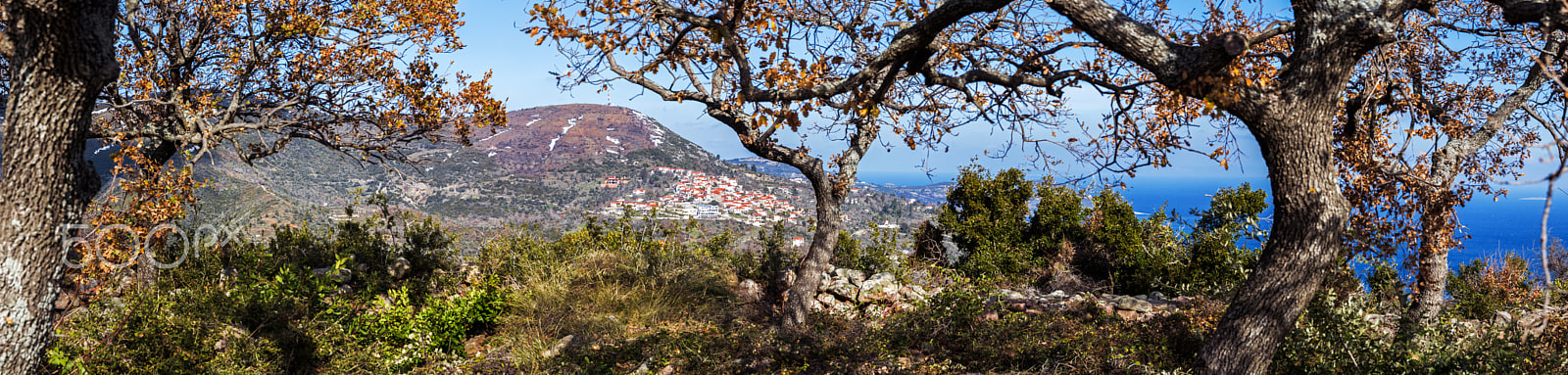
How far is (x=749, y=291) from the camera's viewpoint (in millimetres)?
8031

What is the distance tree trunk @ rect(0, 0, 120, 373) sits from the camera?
284 cm

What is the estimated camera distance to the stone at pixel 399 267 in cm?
794

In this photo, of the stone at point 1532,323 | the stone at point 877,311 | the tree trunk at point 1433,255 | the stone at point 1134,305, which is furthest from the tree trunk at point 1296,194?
the stone at point 877,311

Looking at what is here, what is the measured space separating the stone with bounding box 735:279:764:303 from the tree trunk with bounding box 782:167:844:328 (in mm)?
1152

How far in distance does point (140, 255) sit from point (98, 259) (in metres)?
0.92

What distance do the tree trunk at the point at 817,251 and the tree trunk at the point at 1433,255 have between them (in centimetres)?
423

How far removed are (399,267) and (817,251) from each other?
4.92 meters

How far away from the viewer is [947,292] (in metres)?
5.70

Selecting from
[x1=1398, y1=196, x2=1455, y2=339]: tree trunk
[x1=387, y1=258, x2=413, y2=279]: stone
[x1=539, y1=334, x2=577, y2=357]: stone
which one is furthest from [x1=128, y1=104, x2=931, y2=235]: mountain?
[x1=1398, y1=196, x2=1455, y2=339]: tree trunk

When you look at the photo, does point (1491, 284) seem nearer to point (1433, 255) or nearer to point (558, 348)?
point (1433, 255)

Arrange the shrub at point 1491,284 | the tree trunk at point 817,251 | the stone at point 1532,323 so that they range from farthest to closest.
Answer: the shrub at point 1491,284 < the tree trunk at point 817,251 < the stone at point 1532,323

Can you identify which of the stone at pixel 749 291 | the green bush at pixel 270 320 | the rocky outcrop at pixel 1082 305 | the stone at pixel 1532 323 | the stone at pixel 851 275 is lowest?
the green bush at pixel 270 320

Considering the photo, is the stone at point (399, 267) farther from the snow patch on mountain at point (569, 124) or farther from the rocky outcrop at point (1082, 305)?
the snow patch on mountain at point (569, 124)

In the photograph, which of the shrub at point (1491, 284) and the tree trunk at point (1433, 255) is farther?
the shrub at point (1491, 284)
